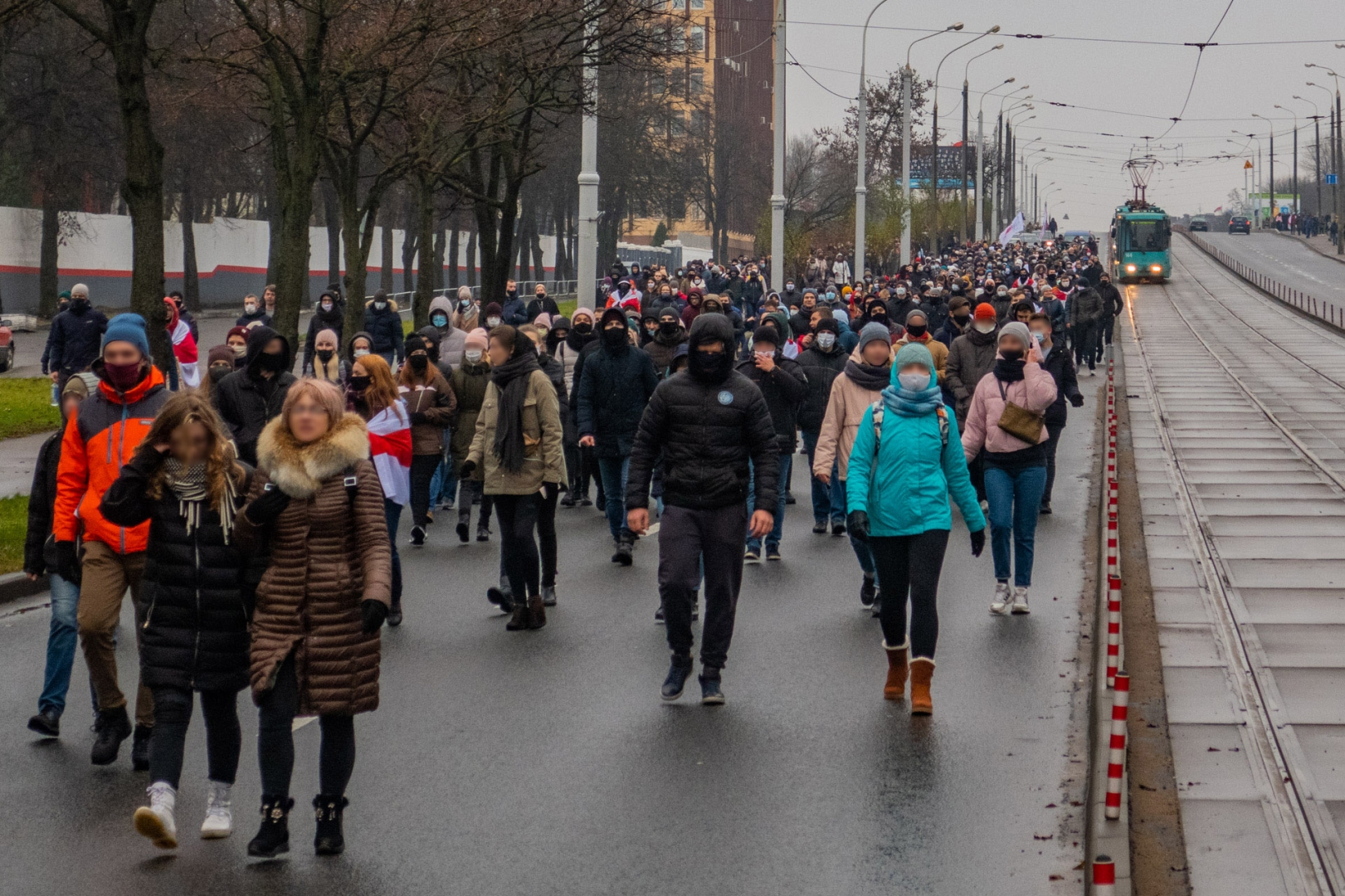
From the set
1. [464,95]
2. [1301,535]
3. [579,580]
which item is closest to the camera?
[579,580]

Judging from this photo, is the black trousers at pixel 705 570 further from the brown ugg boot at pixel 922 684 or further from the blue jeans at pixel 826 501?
the blue jeans at pixel 826 501

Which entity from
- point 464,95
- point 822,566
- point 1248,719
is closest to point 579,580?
point 822,566

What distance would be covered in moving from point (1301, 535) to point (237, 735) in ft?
36.7

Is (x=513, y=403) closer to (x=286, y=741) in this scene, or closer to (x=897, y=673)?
(x=897, y=673)

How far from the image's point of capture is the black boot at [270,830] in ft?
19.7

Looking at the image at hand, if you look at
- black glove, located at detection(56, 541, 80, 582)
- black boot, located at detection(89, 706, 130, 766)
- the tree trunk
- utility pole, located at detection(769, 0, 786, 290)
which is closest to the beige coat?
black boot, located at detection(89, 706, 130, 766)

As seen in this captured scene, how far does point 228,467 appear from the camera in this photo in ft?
20.0

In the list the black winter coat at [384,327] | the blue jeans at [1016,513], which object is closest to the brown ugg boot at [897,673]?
the blue jeans at [1016,513]

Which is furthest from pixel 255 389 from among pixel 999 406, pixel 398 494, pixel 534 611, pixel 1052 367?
pixel 1052 367

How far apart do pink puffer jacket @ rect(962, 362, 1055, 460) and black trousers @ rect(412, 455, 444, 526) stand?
13.7ft

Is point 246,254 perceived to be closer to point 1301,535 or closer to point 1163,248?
point 1163,248

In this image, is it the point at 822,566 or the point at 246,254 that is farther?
the point at 246,254

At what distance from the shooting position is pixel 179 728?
606 cm

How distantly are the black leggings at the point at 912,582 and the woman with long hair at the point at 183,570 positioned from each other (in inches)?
132
